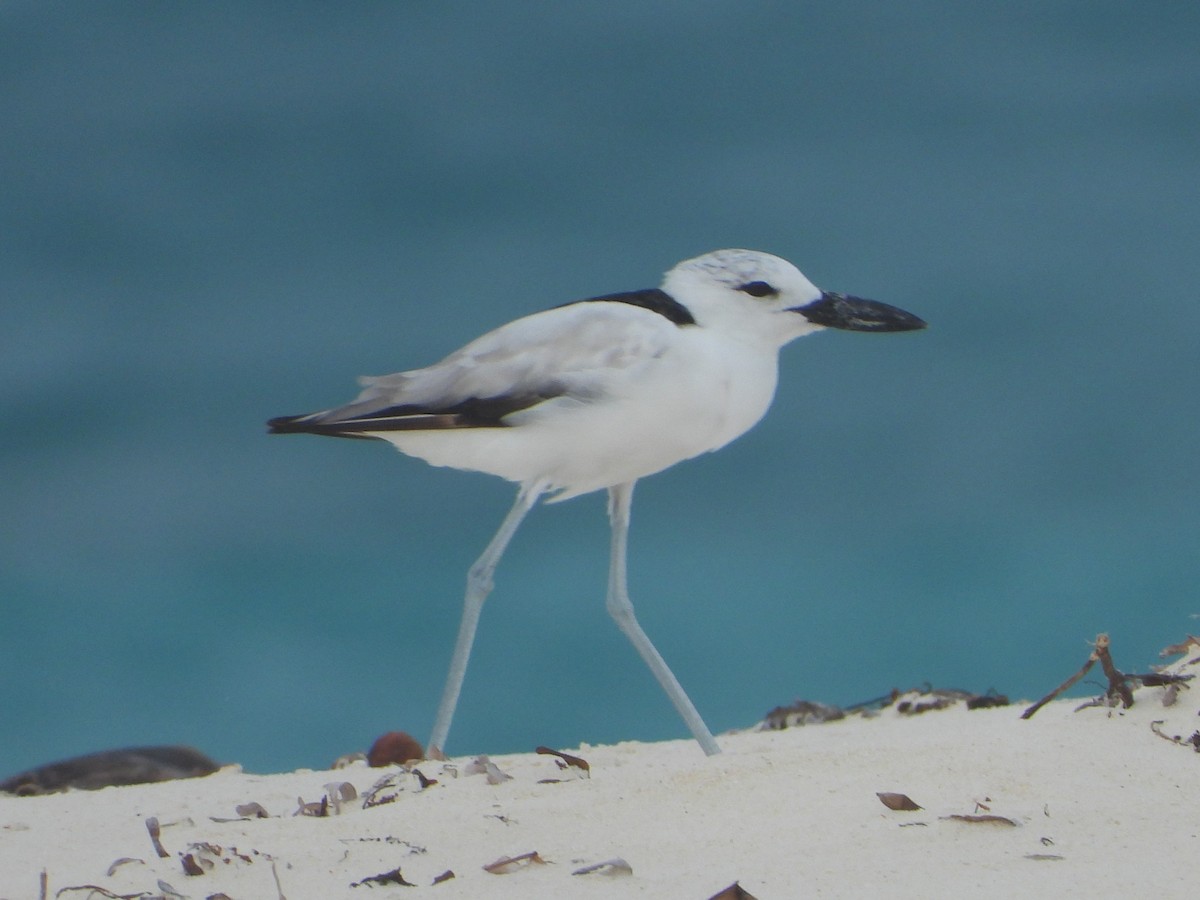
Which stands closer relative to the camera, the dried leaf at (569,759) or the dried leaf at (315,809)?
the dried leaf at (315,809)

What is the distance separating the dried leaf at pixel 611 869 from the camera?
4.56m

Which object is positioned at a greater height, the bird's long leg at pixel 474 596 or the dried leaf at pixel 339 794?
the bird's long leg at pixel 474 596

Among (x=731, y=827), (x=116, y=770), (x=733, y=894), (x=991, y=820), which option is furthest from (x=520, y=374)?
(x=116, y=770)

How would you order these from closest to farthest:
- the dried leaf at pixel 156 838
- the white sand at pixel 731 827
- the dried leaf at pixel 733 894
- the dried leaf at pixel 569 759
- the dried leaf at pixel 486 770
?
1. the dried leaf at pixel 733 894
2. the white sand at pixel 731 827
3. the dried leaf at pixel 156 838
4. the dried leaf at pixel 486 770
5. the dried leaf at pixel 569 759

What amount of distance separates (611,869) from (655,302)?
113 inches

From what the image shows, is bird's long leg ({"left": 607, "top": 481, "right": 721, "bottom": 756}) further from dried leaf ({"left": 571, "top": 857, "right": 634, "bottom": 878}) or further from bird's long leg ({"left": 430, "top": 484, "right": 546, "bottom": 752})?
dried leaf ({"left": 571, "top": 857, "right": 634, "bottom": 878})

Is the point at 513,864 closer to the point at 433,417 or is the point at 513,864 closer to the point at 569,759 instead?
the point at 569,759

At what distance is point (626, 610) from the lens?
23.3ft

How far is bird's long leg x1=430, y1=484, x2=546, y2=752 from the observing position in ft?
22.3

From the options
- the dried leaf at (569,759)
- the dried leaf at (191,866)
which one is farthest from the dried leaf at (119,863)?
the dried leaf at (569,759)

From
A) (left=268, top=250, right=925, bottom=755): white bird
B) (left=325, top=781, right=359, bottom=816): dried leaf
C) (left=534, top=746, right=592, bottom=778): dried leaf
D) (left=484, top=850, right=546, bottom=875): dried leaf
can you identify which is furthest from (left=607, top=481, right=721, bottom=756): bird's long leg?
(left=484, top=850, right=546, bottom=875): dried leaf

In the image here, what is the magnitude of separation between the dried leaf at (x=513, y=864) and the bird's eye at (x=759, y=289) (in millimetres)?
2795

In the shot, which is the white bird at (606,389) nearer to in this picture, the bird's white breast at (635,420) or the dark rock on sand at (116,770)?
the bird's white breast at (635,420)

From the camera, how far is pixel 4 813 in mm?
6262
